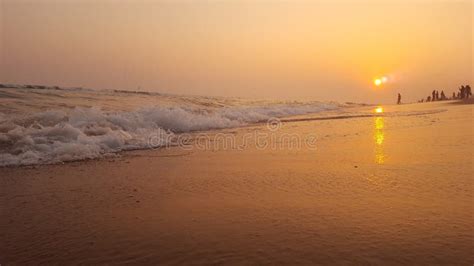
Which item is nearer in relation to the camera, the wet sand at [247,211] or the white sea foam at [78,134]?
the wet sand at [247,211]

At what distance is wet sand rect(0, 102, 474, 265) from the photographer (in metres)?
2.72

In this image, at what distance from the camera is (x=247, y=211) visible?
3.68 m

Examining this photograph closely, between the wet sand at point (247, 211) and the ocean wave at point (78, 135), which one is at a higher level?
the ocean wave at point (78, 135)

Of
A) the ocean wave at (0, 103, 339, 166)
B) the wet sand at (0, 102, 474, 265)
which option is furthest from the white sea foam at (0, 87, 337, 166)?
the wet sand at (0, 102, 474, 265)

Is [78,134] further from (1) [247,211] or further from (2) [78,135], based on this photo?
(1) [247,211]

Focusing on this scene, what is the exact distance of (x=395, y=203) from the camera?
145 inches

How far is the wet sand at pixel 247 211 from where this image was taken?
8.93 feet

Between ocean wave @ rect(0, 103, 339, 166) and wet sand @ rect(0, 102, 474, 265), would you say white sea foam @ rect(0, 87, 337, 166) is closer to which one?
ocean wave @ rect(0, 103, 339, 166)

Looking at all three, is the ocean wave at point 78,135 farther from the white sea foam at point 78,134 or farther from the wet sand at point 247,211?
the wet sand at point 247,211

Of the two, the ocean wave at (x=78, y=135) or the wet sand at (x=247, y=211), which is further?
the ocean wave at (x=78, y=135)

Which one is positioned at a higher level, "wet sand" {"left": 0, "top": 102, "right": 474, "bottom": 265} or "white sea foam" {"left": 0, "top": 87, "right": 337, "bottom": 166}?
"white sea foam" {"left": 0, "top": 87, "right": 337, "bottom": 166}

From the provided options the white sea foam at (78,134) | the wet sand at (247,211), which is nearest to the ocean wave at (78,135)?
the white sea foam at (78,134)

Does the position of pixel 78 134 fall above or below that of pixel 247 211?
above

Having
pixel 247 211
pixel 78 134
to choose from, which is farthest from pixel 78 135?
pixel 247 211
